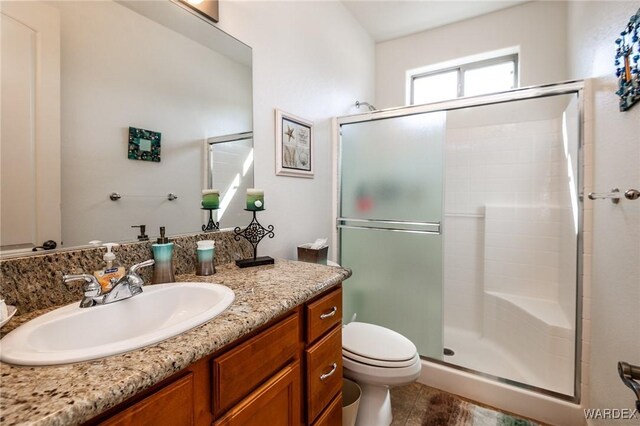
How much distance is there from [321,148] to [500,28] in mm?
1953

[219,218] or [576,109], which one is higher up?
[576,109]

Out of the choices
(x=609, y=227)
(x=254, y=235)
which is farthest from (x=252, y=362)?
(x=609, y=227)

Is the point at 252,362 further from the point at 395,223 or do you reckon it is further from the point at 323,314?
the point at 395,223

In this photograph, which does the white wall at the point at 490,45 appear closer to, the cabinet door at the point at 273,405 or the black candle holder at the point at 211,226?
the black candle holder at the point at 211,226

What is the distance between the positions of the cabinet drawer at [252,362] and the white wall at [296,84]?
0.70 m

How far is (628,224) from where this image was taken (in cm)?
105

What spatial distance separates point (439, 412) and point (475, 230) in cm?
155

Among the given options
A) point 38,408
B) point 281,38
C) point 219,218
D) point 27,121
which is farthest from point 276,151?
point 38,408

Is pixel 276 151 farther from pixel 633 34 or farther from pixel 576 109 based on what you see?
pixel 576 109

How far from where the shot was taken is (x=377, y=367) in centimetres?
133

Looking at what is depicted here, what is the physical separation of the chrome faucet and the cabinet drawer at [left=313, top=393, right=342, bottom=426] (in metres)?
0.76

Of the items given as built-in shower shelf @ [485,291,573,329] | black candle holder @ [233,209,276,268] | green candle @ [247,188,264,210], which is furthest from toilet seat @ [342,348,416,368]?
built-in shower shelf @ [485,291,573,329]

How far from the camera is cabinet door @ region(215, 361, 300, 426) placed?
0.68 m

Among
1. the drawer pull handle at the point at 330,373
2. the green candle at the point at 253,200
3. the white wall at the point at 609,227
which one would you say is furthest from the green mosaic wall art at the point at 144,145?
the white wall at the point at 609,227
